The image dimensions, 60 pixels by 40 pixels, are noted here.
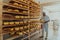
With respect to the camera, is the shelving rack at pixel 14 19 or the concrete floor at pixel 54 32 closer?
the shelving rack at pixel 14 19

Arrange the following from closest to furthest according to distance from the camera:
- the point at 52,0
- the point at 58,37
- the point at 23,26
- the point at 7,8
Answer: the point at 7,8 < the point at 23,26 < the point at 52,0 < the point at 58,37

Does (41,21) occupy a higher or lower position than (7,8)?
lower

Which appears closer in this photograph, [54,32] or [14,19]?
[14,19]

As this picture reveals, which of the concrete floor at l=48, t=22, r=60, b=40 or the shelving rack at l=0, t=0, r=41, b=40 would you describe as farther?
the concrete floor at l=48, t=22, r=60, b=40

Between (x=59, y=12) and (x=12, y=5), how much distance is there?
17.6ft

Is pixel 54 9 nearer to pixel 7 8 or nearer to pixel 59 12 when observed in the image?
pixel 59 12

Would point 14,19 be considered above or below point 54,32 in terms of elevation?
above

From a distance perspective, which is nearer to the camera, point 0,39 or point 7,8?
point 0,39

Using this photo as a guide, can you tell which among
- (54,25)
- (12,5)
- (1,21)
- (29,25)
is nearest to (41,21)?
(29,25)

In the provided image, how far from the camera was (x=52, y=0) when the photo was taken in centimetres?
595

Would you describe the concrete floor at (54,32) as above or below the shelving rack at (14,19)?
below

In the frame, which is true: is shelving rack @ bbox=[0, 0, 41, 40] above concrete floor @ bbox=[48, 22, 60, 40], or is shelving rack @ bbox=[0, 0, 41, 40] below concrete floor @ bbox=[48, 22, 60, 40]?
above

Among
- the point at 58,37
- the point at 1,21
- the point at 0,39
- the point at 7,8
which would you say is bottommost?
the point at 58,37

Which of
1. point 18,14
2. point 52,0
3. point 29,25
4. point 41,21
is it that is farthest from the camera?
point 52,0
